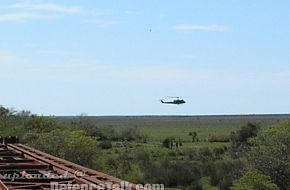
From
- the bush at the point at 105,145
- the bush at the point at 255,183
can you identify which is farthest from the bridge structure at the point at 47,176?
the bush at the point at 105,145

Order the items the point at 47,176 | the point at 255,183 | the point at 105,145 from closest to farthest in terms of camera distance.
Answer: the point at 47,176
the point at 255,183
the point at 105,145

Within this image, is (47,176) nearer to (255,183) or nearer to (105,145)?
(255,183)

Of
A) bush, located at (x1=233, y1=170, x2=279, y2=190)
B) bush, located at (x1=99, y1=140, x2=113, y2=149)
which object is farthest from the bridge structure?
bush, located at (x1=99, y1=140, x2=113, y2=149)

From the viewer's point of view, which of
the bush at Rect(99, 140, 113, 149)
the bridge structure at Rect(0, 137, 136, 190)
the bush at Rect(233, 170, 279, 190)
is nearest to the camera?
the bridge structure at Rect(0, 137, 136, 190)

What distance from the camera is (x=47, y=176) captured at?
44.4 ft

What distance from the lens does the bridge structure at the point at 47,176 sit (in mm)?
11789

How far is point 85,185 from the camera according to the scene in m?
11.8

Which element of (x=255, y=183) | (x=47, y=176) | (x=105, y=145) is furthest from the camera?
(x=105, y=145)

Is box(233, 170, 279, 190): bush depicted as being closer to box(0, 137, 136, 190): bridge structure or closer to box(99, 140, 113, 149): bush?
box(0, 137, 136, 190): bridge structure

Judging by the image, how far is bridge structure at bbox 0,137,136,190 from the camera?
11.8 metres

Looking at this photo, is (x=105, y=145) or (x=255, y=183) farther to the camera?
(x=105, y=145)

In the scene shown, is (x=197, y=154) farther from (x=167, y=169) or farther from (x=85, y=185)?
(x=85, y=185)

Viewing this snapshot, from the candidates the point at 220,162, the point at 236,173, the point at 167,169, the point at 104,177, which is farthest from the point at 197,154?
the point at 104,177

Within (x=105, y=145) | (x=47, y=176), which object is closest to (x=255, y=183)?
(x=47, y=176)
